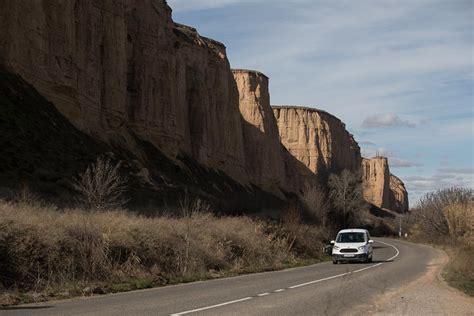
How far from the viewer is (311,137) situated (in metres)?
119

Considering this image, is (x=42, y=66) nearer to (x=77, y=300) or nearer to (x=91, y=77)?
(x=91, y=77)

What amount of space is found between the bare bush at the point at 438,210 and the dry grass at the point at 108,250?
138 feet

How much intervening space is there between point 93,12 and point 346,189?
4813 centimetres

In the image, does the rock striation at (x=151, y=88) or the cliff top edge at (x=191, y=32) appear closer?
the rock striation at (x=151, y=88)

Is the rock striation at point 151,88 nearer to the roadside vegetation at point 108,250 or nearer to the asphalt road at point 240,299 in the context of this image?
the roadside vegetation at point 108,250

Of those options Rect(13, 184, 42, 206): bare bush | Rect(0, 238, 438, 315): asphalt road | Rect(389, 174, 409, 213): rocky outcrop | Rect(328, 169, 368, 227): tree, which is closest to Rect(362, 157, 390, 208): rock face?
Rect(389, 174, 409, 213): rocky outcrop

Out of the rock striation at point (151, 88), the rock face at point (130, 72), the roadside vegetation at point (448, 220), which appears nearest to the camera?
the rock face at point (130, 72)

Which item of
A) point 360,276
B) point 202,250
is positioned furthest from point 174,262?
point 360,276

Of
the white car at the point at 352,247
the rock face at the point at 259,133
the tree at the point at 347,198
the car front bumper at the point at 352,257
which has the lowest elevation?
the car front bumper at the point at 352,257

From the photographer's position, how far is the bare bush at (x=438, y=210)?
2564 inches

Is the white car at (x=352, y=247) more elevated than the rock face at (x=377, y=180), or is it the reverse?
the rock face at (x=377, y=180)

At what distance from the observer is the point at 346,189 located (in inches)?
3371

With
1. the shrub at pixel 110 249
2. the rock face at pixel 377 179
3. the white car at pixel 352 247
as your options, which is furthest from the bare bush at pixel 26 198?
the rock face at pixel 377 179

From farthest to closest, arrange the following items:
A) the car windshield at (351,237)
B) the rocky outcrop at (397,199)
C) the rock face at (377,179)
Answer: the rocky outcrop at (397,199)
the rock face at (377,179)
the car windshield at (351,237)
